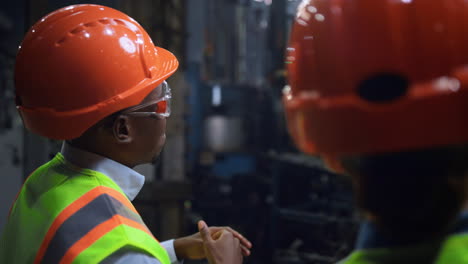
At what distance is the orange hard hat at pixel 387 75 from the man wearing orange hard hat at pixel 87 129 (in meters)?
0.71

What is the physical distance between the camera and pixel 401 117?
739 mm

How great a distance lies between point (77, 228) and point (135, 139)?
380mm

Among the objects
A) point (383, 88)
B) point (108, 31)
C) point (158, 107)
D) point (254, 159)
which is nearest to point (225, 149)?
point (254, 159)

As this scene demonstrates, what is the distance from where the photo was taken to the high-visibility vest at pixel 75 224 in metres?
1.20

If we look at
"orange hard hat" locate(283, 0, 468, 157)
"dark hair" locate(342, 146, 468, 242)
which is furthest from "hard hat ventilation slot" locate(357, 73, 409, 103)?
"dark hair" locate(342, 146, 468, 242)

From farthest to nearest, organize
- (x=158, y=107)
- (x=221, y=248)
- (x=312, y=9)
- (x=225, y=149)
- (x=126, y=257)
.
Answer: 1. (x=225, y=149)
2. (x=158, y=107)
3. (x=221, y=248)
4. (x=126, y=257)
5. (x=312, y=9)

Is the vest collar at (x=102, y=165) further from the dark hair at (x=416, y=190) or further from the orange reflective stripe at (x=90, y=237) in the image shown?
the dark hair at (x=416, y=190)

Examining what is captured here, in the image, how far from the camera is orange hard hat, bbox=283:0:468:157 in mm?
718

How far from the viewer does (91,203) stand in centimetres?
126

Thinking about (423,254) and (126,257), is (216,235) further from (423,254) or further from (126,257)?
(423,254)

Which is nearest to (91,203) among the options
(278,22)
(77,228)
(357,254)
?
(77,228)

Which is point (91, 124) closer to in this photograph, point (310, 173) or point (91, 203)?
point (91, 203)

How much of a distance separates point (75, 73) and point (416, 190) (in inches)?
43.3

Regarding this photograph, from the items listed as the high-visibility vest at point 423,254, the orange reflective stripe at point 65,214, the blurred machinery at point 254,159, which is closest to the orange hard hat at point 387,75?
the high-visibility vest at point 423,254
